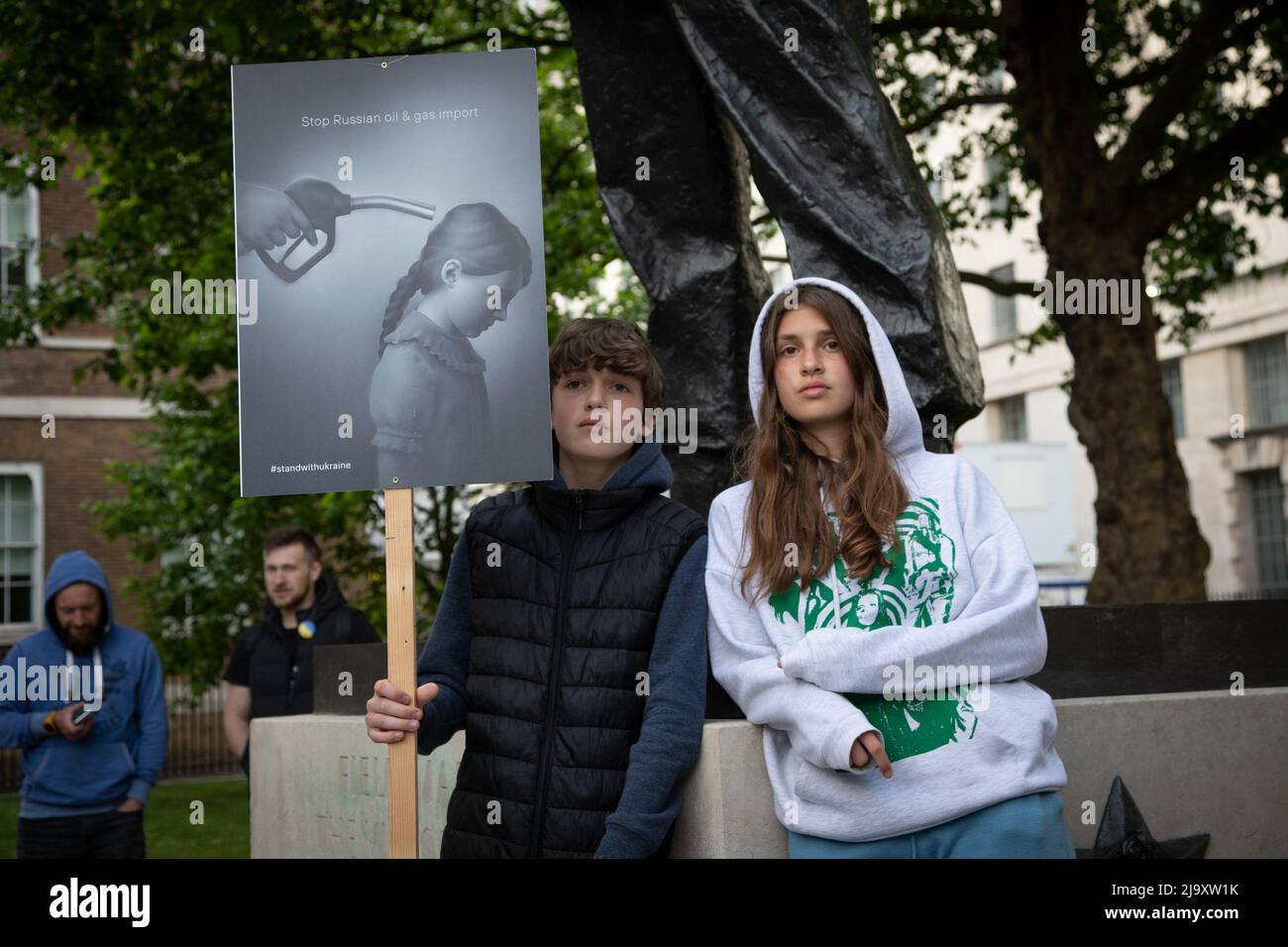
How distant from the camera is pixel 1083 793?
12.0 ft

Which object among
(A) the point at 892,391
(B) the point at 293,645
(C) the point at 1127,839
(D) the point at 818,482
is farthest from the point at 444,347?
(B) the point at 293,645

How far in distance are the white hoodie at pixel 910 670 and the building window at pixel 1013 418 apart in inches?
1328

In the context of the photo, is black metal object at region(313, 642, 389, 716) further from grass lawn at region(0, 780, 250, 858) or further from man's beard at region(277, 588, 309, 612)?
grass lawn at region(0, 780, 250, 858)

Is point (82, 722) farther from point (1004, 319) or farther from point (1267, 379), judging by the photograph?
point (1004, 319)

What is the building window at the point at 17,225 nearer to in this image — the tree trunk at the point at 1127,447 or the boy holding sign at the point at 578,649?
the tree trunk at the point at 1127,447

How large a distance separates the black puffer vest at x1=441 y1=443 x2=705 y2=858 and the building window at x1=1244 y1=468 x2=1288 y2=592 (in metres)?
27.5

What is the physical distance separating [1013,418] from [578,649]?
34.6m

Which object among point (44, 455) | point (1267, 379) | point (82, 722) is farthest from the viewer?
point (1267, 379)

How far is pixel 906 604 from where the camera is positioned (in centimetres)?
289

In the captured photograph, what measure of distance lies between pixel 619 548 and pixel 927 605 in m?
0.62

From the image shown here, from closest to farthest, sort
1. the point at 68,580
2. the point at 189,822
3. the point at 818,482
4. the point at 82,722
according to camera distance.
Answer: the point at 818,482
the point at 82,722
the point at 68,580
the point at 189,822

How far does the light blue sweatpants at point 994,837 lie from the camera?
2754 mm
